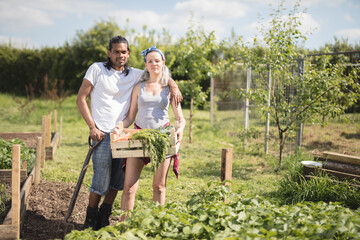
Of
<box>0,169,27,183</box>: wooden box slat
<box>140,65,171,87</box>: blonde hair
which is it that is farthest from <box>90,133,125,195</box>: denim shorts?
<box>0,169,27,183</box>: wooden box slat

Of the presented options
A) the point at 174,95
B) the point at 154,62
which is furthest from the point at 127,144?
the point at 154,62

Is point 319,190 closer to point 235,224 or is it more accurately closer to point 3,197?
point 235,224

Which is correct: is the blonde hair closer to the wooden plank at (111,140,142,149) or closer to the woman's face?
the woman's face

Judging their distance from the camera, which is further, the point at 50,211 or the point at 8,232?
the point at 50,211

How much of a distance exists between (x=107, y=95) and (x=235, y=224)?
1822mm

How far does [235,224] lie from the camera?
2490 millimetres

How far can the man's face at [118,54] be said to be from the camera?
3.51 m

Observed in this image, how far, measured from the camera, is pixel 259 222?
2.52m

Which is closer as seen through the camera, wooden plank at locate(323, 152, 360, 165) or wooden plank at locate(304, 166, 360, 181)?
wooden plank at locate(304, 166, 360, 181)

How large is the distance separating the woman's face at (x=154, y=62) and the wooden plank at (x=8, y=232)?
200cm

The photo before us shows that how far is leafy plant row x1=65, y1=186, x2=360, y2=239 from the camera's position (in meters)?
2.33

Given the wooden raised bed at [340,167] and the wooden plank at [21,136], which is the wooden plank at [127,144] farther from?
the wooden plank at [21,136]

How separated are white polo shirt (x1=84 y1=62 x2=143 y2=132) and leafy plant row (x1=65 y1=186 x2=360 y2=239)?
1.11m

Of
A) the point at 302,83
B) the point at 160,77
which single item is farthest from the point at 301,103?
the point at 160,77
